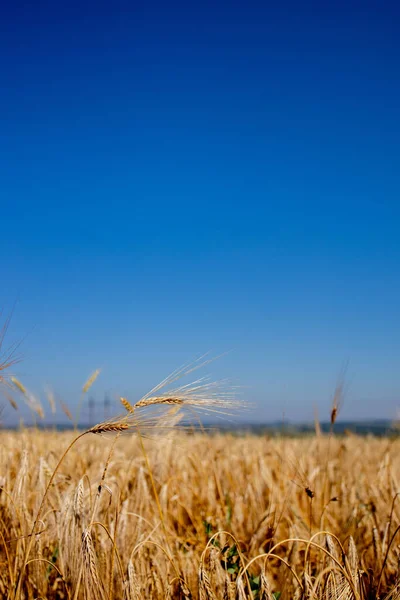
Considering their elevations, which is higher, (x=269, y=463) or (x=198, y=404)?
(x=198, y=404)

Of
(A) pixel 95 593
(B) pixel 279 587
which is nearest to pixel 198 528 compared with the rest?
(B) pixel 279 587

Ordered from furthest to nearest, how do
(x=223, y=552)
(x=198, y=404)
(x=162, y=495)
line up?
(x=162, y=495), (x=223, y=552), (x=198, y=404)

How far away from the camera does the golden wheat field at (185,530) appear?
2.06 metres

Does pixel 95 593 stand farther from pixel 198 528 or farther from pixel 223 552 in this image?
pixel 198 528

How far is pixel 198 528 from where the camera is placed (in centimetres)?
395

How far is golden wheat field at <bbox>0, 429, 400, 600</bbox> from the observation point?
2.06 meters

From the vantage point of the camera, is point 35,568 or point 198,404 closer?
point 198,404

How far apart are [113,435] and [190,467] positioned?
326 cm

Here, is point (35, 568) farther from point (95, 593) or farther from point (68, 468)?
point (68, 468)

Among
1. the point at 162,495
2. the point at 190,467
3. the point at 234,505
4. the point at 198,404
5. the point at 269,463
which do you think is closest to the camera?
the point at 198,404

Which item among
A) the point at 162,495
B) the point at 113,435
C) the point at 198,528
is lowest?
the point at 198,528

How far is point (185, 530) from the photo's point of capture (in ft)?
13.7

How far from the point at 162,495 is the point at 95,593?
1956mm

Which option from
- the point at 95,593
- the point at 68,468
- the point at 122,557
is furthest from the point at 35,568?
the point at 68,468
